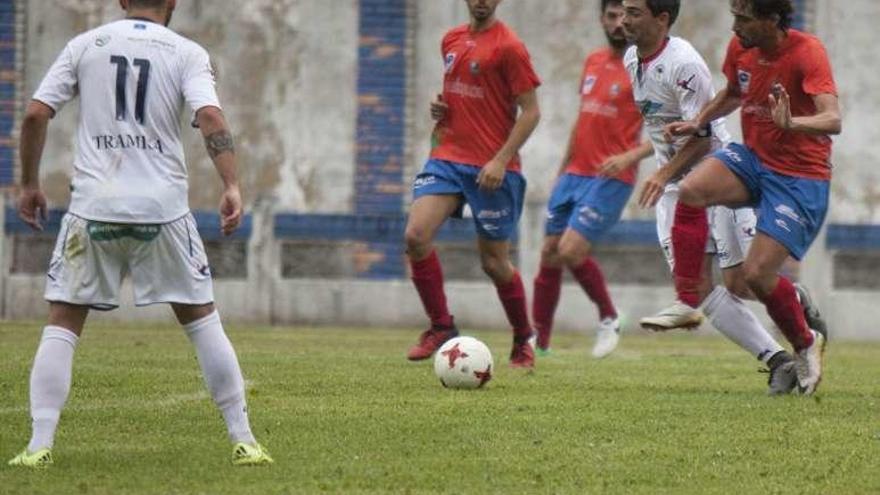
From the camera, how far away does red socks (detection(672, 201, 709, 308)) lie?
12.1m

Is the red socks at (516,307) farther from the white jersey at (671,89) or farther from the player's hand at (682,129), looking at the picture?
the player's hand at (682,129)

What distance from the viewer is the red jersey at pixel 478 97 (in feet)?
44.0

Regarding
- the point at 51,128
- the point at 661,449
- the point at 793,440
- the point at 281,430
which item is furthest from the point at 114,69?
the point at 51,128

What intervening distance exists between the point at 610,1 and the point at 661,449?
21.8 ft

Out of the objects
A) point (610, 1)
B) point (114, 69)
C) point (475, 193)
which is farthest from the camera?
point (610, 1)

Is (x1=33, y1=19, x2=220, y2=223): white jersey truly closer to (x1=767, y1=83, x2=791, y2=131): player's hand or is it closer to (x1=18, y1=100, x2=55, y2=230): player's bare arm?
(x1=18, y1=100, x2=55, y2=230): player's bare arm

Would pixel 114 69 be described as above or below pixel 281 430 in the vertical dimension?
above

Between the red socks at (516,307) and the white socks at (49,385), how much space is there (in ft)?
19.4

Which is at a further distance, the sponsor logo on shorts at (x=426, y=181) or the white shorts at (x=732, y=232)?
the sponsor logo on shorts at (x=426, y=181)

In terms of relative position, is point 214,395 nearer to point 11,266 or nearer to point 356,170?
point 11,266

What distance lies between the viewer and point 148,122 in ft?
27.1

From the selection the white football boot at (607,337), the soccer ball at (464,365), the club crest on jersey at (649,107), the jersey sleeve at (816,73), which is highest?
the jersey sleeve at (816,73)

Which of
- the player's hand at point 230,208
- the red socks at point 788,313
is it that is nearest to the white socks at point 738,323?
the red socks at point 788,313

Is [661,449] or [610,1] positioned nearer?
[661,449]
